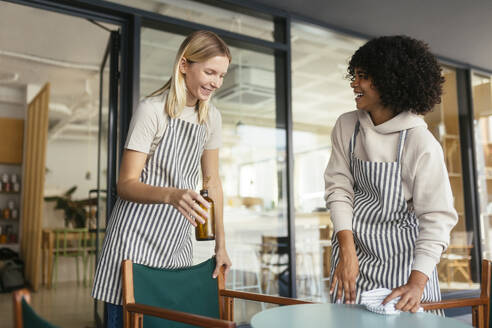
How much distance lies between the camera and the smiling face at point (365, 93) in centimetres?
152

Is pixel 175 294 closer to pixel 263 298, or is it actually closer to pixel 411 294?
pixel 263 298

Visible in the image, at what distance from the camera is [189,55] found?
157 centimetres

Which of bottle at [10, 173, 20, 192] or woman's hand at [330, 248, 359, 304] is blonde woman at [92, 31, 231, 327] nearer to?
woman's hand at [330, 248, 359, 304]

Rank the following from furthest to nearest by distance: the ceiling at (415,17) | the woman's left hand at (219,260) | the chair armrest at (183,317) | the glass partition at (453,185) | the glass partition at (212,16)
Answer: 1. the glass partition at (453,185)
2. the ceiling at (415,17)
3. the glass partition at (212,16)
4. the woman's left hand at (219,260)
5. the chair armrest at (183,317)

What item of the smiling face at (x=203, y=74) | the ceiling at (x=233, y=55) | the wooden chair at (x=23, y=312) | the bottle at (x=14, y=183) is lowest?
the wooden chair at (x=23, y=312)

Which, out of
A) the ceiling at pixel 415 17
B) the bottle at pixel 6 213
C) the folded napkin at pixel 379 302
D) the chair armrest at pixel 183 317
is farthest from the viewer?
the bottle at pixel 6 213

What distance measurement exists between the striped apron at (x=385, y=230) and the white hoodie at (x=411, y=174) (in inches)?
1.2

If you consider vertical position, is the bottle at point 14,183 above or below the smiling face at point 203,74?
above

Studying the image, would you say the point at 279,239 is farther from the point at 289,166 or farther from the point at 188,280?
the point at 188,280

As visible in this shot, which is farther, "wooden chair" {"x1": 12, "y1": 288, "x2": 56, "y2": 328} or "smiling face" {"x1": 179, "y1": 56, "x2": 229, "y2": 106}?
"smiling face" {"x1": 179, "y1": 56, "x2": 229, "y2": 106}

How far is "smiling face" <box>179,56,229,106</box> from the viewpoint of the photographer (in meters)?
1.56

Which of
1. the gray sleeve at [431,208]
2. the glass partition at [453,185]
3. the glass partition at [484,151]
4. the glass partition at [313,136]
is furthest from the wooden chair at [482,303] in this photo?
the glass partition at [484,151]

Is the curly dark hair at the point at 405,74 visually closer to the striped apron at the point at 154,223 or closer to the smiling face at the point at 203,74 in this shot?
the smiling face at the point at 203,74

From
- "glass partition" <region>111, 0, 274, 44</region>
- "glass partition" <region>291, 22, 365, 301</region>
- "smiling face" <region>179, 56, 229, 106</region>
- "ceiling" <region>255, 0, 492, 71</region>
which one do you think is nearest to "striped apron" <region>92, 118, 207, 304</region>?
"smiling face" <region>179, 56, 229, 106</region>
